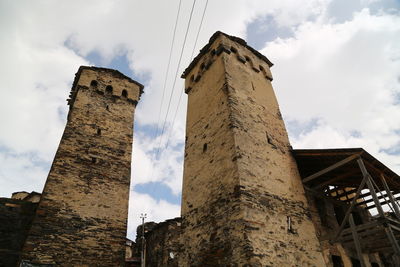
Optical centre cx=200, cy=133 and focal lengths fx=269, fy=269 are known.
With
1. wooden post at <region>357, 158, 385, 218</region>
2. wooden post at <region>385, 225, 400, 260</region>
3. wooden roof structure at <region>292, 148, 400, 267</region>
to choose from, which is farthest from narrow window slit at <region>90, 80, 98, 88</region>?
wooden post at <region>385, 225, 400, 260</region>

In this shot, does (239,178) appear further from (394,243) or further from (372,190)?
(394,243)

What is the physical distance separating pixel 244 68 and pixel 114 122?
25.7 feet

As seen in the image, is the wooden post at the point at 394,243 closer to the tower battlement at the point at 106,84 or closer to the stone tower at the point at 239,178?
the stone tower at the point at 239,178

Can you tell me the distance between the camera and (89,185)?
1248 centimetres

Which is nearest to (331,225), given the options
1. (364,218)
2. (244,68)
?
(364,218)

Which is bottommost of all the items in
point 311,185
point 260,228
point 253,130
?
point 260,228

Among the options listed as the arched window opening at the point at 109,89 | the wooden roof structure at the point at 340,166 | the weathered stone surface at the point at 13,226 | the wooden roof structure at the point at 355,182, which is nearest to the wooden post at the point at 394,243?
the wooden roof structure at the point at 355,182

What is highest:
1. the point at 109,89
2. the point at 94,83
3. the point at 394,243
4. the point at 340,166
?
the point at 94,83

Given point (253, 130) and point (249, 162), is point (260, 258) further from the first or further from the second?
point (253, 130)

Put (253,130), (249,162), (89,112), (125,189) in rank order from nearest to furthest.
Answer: (249,162) → (253,130) → (125,189) → (89,112)

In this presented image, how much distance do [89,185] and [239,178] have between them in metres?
7.87

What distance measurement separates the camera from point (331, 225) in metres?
10.1

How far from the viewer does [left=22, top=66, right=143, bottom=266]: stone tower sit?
35.1 feet

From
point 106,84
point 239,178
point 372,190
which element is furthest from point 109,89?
point 372,190
